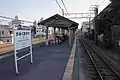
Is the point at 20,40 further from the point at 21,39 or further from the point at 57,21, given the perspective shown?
the point at 57,21

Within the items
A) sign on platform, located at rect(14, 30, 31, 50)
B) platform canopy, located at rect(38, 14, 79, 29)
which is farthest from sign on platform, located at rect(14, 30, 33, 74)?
platform canopy, located at rect(38, 14, 79, 29)

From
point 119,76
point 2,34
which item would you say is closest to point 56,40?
point 119,76

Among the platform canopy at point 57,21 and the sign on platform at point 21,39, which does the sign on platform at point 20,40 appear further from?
the platform canopy at point 57,21

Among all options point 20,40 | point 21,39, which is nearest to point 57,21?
point 21,39

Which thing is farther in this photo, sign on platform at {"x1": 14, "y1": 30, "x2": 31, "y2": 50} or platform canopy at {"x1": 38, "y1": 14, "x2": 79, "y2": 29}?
platform canopy at {"x1": 38, "y1": 14, "x2": 79, "y2": 29}

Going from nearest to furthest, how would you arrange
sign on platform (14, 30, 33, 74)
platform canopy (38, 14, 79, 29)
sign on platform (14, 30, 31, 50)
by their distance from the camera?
1. sign on platform (14, 30, 33, 74)
2. sign on platform (14, 30, 31, 50)
3. platform canopy (38, 14, 79, 29)

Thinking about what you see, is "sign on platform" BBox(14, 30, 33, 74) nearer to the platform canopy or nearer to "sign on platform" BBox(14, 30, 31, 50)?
"sign on platform" BBox(14, 30, 31, 50)

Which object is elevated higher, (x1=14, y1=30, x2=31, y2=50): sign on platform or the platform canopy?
the platform canopy

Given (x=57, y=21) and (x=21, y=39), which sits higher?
(x=57, y=21)

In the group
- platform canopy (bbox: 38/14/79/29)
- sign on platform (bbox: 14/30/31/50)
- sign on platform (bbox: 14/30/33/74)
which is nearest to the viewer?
sign on platform (bbox: 14/30/33/74)

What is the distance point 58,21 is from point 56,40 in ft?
10.5

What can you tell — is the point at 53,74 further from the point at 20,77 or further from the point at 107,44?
the point at 107,44

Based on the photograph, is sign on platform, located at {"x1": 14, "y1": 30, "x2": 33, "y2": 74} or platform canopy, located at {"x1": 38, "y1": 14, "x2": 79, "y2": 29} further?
platform canopy, located at {"x1": 38, "y1": 14, "x2": 79, "y2": 29}

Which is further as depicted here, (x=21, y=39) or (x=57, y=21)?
(x=57, y=21)
